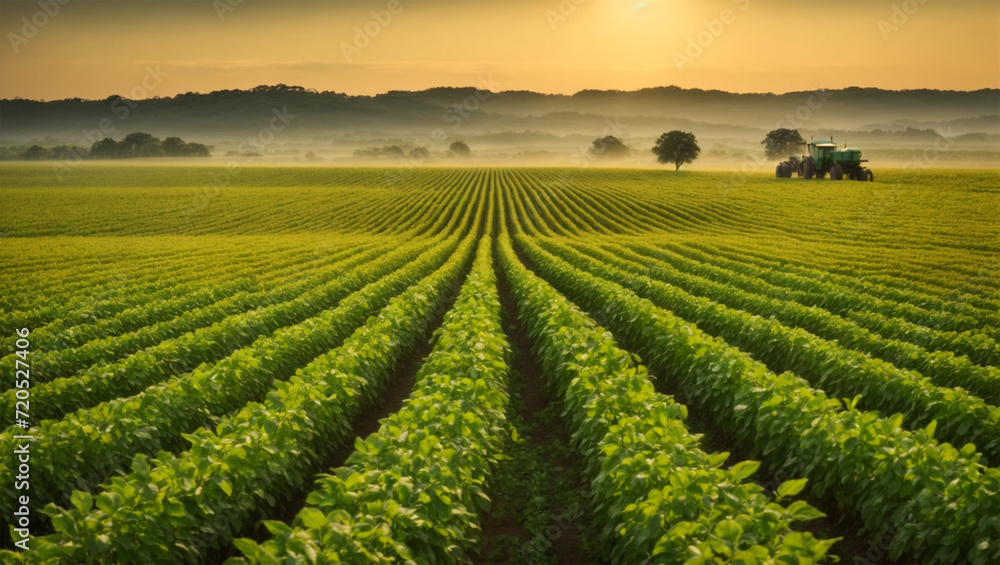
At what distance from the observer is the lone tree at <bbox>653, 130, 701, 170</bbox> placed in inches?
4993

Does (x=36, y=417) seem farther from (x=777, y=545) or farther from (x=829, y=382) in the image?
(x=829, y=382)

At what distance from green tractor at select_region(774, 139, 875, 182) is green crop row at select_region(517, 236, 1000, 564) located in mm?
72368

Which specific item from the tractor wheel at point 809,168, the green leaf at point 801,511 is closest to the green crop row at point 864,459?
the green leaf at point 801,511

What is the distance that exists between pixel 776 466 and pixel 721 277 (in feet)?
55.4

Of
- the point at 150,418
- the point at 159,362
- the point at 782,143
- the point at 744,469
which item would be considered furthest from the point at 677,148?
the point at 744,469

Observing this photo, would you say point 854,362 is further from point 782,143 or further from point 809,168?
point 782,143

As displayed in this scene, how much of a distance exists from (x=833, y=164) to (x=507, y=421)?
76.6 meters

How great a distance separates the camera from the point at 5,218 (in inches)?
2516

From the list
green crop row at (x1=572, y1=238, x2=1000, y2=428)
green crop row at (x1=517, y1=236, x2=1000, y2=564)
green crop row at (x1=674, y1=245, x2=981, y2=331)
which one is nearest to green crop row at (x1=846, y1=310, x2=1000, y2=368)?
green crop row at (x1=572, y1=238, x2=1000, y2=428)

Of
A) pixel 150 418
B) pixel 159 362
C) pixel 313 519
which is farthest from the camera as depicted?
pixel 159 362

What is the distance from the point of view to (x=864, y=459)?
706cm

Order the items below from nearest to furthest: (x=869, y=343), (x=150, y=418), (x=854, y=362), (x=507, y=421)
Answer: (x=150, y=418) → (x=507, y=421) → (x=854, y=362) → (x=869, y=343)

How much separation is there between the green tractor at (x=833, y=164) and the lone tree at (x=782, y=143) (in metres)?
79.5

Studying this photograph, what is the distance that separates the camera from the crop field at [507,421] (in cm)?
561
